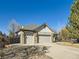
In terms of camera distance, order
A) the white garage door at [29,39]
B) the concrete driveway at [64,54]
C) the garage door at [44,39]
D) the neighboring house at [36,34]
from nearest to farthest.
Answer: the concrete driveway at [64,54]
the neighboring house at [36,34]
the white garage door at [29,39]
the garage door at [44,39]

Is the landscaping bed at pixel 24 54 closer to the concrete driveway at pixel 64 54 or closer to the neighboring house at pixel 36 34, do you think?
the concrete driveway at pixel 64 54

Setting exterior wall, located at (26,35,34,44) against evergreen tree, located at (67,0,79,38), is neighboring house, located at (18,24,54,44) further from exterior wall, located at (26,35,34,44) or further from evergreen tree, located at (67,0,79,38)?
evergreen tree, located at (67,0,79,38)

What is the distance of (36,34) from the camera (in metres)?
49.6

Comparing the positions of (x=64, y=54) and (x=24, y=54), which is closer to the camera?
(x=64, y=54)

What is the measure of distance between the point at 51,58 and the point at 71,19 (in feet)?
72.9

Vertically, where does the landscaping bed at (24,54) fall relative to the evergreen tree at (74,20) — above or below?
below

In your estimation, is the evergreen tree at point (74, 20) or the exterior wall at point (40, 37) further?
the exterior wall at point (40, 37)

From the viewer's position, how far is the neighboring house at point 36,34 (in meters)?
48.3

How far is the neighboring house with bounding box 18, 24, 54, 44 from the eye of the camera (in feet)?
159

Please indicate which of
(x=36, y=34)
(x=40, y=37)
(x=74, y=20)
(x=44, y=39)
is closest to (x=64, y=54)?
(x=74, y=20)

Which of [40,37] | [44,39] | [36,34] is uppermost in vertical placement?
Result: [36,34]

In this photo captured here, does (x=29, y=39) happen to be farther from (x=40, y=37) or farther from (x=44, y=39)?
(x=44, y=39)

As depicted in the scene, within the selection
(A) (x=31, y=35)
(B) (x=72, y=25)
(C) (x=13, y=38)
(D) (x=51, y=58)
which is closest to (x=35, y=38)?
(A) (x=31, y=35)

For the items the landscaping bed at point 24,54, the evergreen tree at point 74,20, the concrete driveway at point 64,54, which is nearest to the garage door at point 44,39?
the evergreen tree at point 74,20
